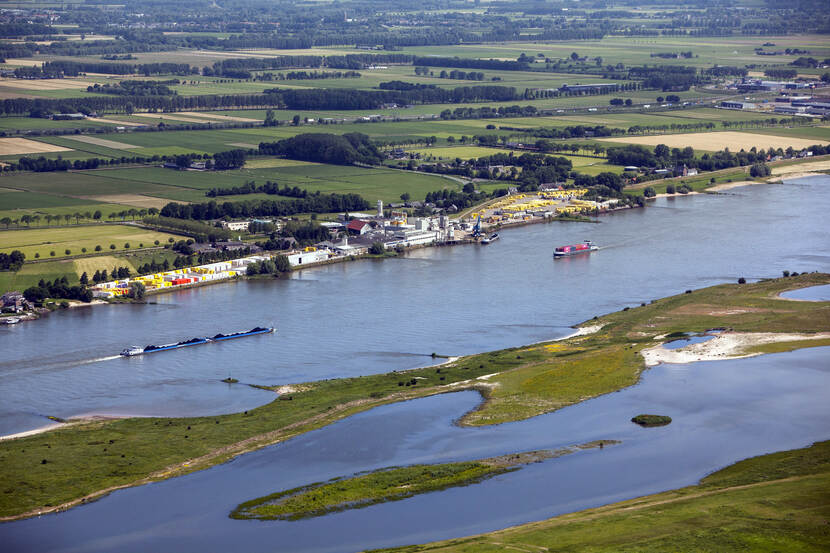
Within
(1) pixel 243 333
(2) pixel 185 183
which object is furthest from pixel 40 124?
(1) pixel 243 333

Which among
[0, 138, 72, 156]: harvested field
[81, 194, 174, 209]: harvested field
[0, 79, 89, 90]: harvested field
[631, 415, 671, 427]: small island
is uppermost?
[0, 79, 89, 90]: harvested field

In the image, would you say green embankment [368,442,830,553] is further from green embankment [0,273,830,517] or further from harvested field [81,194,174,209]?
harvested field [81,194,174,209]

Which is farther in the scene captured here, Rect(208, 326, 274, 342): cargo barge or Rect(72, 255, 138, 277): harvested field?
Rect(72, 255, 138, 277): harvested field

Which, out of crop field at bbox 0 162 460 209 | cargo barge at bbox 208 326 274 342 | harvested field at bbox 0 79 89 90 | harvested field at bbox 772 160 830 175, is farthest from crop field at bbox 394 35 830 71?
cargo barge at bbox 208 326 274 342

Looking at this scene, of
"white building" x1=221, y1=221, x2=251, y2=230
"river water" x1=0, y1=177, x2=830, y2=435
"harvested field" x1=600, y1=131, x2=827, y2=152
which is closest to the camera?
"river water" x1=0, y1=177, x2=830, y2=435

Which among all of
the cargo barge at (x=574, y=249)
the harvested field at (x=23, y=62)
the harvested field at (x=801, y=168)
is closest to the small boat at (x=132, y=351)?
the cargo barge at (x=574, y=249)

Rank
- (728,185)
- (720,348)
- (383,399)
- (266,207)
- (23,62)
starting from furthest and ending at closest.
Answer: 1. (23,62)
2. (728,185)
3. (266,207)
4. (720,348)
5. (383,399)

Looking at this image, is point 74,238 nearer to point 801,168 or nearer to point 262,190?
point 262,190

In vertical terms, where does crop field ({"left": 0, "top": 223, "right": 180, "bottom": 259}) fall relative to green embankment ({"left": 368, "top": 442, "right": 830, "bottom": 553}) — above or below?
above
